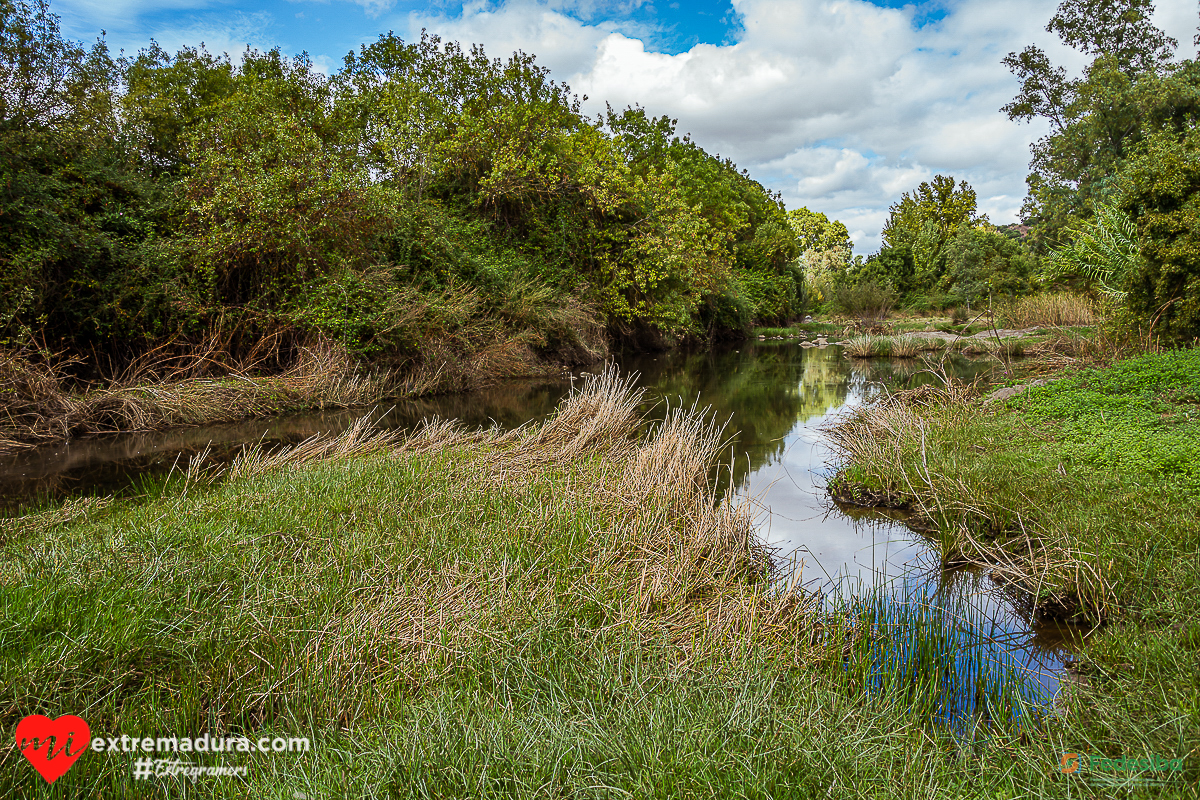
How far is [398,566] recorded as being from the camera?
396 centimetres

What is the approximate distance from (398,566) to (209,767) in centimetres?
168

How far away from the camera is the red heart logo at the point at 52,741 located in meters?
2.19

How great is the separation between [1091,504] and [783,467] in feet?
13.6

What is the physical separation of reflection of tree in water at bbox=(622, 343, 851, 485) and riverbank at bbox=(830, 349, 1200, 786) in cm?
167

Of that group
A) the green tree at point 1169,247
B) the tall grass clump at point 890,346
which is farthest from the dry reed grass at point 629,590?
the tall grass clump at point 890,346

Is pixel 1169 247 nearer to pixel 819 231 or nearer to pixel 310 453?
pixel 310 453

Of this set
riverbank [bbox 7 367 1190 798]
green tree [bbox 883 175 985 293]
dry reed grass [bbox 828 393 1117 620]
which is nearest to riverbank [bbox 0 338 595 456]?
riverbank [bbox 7 367 1190 798]

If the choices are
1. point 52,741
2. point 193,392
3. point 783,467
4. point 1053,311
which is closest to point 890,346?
point 1053,311

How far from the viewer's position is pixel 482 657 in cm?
303

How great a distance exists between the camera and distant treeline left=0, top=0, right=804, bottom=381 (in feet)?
35.4

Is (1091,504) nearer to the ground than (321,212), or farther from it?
nearer to the ground

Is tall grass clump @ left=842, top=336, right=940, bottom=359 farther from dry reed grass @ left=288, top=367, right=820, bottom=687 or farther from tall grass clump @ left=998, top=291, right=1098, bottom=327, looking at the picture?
dry reed grass @ left=288, top=367, right=820, bottom=687

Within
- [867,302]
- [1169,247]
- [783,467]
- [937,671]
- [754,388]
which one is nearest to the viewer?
[937,671]

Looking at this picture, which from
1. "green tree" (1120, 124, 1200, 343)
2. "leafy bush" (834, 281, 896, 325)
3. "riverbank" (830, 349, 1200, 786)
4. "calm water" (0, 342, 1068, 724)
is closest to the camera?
"riverbank" (830, 349, 1200, 786)
